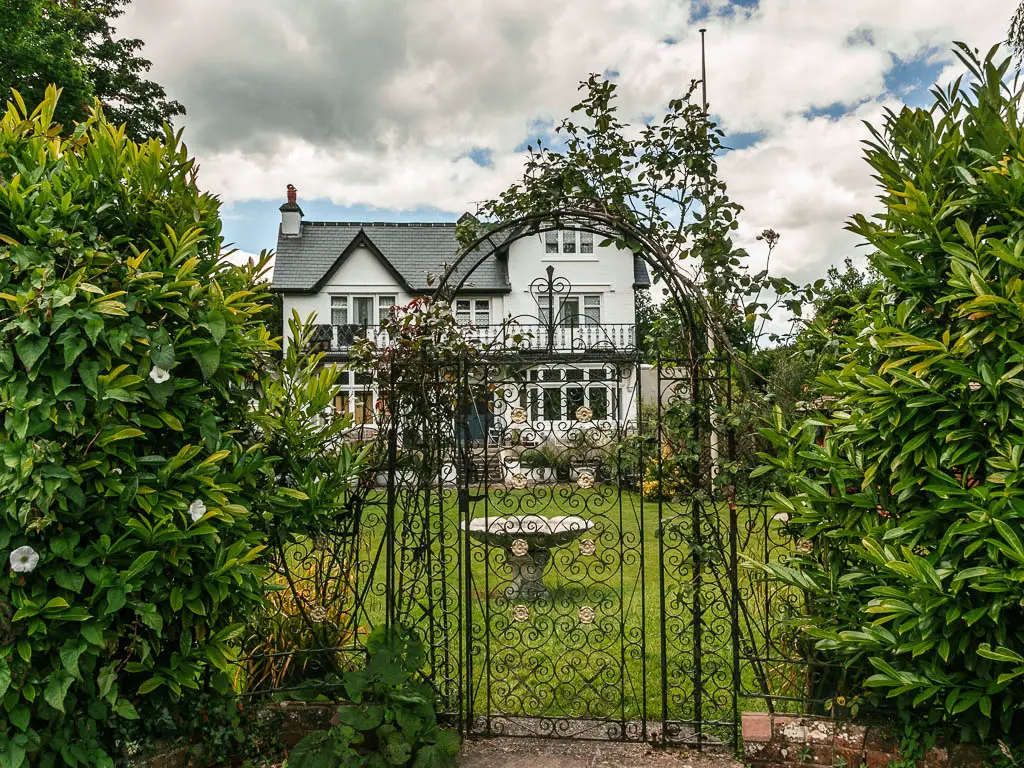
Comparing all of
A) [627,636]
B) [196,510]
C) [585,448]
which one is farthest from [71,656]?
[627,636]

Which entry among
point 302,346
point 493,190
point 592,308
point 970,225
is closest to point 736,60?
point 493,190

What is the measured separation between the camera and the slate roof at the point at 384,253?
18875mm

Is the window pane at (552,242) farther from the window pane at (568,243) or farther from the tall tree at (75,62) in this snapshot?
the tall tree at (75,62)

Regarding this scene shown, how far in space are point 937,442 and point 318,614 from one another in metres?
3.27

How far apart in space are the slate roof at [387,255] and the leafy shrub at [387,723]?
1545 centimetres

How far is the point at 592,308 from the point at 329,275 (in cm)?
748

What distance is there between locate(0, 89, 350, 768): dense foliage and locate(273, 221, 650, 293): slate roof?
15359mm

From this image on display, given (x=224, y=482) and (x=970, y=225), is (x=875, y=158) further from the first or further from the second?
(x=224, y=482)

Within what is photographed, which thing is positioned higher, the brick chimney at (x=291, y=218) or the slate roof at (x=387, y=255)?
the brick chimney at (x=291, y=218)

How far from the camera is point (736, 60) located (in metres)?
5.18

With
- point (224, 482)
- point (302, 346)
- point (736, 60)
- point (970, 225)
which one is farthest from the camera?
point (736, 60)

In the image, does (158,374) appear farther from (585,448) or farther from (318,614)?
(585,448)

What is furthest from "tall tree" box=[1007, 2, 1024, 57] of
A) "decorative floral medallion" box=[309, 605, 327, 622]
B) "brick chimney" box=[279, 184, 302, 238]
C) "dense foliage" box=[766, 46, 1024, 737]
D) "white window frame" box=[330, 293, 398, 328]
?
"brick chimney" box=[279, 184, 302, 238]

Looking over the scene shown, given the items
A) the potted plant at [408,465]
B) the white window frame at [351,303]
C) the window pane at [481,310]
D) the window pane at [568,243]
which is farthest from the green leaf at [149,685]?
the window pane at [568,243]
